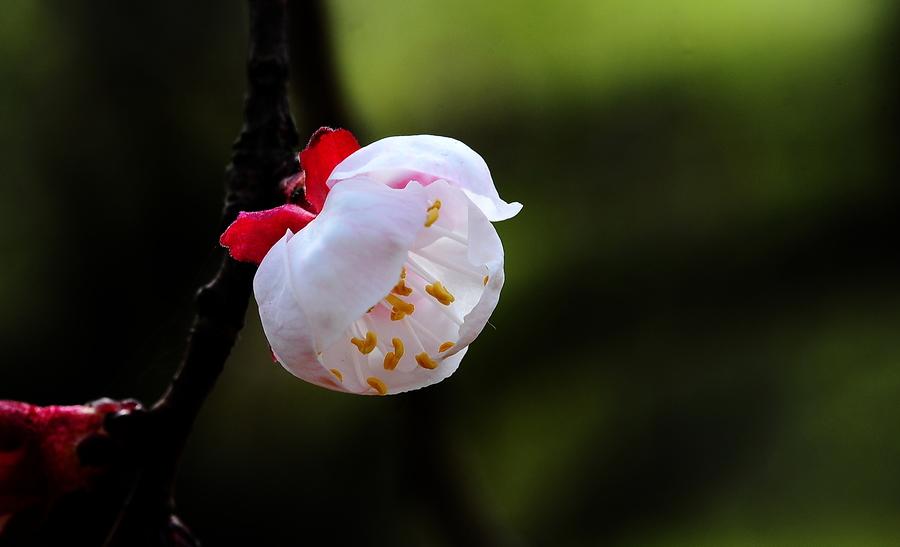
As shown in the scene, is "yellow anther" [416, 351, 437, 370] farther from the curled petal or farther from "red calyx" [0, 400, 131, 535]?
"red calyx" [0, 400, 131, 535]

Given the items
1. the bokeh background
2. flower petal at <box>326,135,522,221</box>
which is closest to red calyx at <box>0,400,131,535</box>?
flower petal at <box>326,135,522,221</box>

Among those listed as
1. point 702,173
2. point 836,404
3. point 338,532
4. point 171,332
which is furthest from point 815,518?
point 171,332

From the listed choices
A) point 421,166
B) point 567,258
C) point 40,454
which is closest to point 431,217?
point 421,166

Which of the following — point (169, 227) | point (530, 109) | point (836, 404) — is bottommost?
point (836, 404)

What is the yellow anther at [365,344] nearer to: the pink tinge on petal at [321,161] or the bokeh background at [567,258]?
the pink tinge on petal at [321,161]

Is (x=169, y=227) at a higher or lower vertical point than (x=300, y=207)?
lower

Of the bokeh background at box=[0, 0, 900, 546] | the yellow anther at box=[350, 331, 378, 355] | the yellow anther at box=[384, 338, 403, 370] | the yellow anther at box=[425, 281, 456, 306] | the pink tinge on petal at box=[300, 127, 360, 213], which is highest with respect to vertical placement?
the pink tinge on petal at box=[300, 127, 360, 213]

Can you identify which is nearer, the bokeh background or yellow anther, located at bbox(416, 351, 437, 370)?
yellow anther, located at bbox(416, 351, 437, 370)

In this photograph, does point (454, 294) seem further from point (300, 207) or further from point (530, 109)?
point (530, 109)

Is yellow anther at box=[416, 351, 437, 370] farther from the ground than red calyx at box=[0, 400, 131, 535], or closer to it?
farther from the ground
